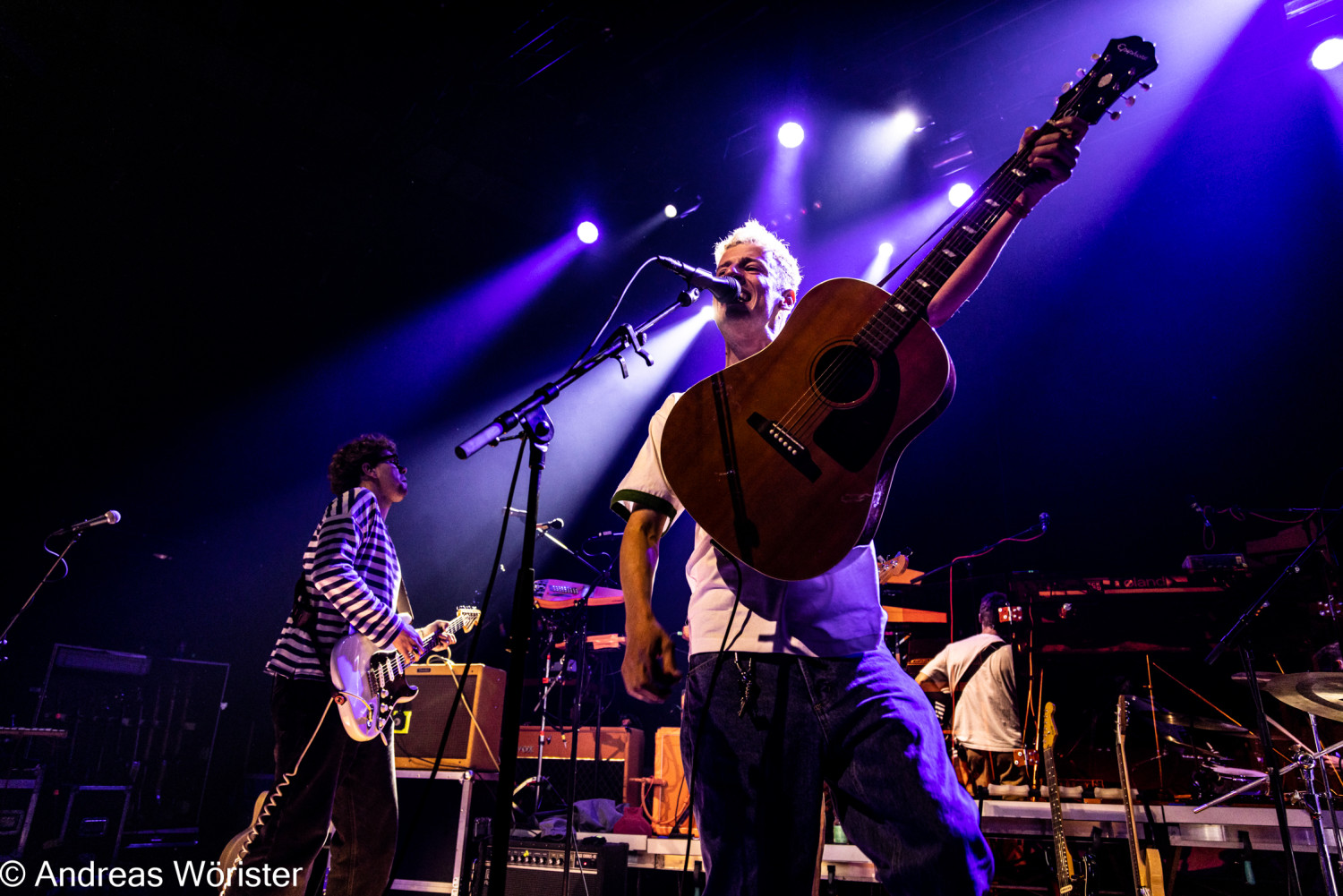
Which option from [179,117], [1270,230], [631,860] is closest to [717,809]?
[631,860]

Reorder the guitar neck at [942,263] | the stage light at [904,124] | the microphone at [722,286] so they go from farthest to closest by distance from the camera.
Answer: the stage light at [904,124]
the microphone at [722,286]
the guitar neck at [942,263]

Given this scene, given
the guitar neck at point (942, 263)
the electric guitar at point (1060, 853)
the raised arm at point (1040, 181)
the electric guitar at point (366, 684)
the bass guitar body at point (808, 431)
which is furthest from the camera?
the electric guitar at point (1060, 853)

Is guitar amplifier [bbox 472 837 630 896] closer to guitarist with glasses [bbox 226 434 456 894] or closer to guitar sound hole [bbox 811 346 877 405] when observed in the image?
guitarist with glasses [bbox 226 434 456 894]

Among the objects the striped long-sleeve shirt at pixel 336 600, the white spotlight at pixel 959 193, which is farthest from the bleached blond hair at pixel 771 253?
the white spotlight at pixel 959 193

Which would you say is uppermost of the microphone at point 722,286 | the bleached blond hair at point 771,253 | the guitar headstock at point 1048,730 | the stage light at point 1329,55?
the stage light at point 1329,55

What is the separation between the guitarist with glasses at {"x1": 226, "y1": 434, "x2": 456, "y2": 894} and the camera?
3.53 metres

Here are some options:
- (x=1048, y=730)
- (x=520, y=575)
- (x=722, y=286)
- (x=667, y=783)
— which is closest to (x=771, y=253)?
(x=722, y=286)

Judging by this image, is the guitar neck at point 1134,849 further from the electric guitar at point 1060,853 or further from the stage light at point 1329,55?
the stage light at point 1329,55

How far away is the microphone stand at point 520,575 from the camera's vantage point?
7.66 ft

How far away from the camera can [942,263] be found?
5.71ft

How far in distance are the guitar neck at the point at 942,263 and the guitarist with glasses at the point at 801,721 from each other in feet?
0.13

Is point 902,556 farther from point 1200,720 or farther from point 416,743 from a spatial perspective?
point 416,743

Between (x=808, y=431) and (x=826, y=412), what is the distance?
6 cm

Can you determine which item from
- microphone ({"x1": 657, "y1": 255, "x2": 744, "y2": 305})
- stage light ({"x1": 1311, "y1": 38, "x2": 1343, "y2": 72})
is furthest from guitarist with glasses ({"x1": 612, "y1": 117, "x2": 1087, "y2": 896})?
stage light ({"x1": 1311, "y1": 38, "x2": 1343, "y2": 72})
